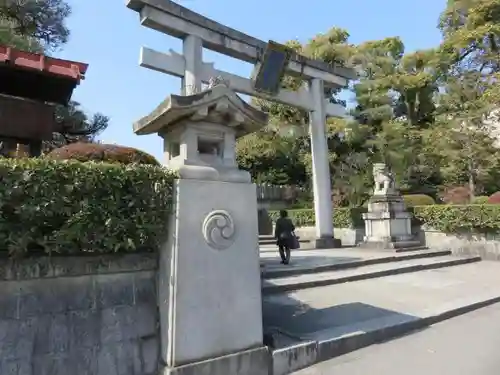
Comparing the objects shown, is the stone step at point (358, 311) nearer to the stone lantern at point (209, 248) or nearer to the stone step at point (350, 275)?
the stone step at point (350, 275)

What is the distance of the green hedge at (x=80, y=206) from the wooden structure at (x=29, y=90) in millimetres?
4566

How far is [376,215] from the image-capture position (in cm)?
1371

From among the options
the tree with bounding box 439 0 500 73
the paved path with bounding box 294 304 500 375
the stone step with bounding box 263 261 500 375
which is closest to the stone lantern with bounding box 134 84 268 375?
the stone step with bounding box 263 261 500 375

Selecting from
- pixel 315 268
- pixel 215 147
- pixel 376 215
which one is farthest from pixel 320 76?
pixel 215 147

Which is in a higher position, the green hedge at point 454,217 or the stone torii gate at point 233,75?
the stone torii gate at point 233,75

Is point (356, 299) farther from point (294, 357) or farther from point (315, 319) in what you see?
point (294, 357)

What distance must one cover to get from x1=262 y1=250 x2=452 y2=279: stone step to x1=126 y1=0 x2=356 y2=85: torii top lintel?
7474mm

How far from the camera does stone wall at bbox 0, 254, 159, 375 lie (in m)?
3.24

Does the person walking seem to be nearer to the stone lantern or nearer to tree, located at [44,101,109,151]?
the stone lantern

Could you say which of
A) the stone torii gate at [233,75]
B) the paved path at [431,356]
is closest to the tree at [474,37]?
the stone torii gate at [233,75]

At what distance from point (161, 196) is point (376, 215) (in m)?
11.4

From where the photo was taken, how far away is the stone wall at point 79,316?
3.24m

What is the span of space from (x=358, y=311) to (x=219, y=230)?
10.7ft

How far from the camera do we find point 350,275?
27.2ft
